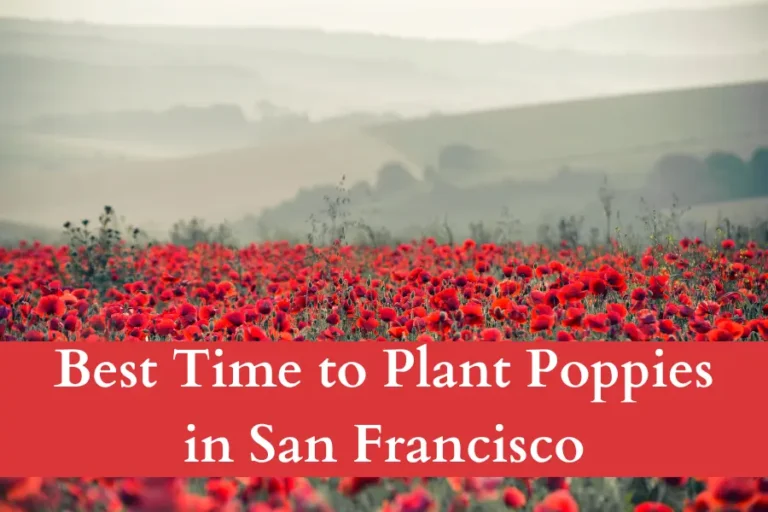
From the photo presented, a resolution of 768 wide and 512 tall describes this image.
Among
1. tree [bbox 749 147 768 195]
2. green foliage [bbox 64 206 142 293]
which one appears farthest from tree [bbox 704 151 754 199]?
green foliage [bbox 64 206 142 293]

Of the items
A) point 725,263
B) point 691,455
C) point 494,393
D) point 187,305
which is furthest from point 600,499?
point 725,263

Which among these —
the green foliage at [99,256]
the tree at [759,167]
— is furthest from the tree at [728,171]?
the green foliage at [99,256]

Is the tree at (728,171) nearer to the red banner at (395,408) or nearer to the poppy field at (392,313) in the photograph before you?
the poppy field at (392,313)

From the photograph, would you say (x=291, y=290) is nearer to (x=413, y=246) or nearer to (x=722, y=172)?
(x=413, y=246)

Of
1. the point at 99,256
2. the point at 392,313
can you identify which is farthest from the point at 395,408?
the point at 99,256

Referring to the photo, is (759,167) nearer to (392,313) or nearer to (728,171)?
(728,171)

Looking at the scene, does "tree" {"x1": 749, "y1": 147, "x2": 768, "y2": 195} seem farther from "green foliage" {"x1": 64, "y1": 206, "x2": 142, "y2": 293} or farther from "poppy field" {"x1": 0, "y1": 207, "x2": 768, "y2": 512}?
"green foliage" {"x1": 64, "y1": 206, "x2": 142, "y2": 293}
